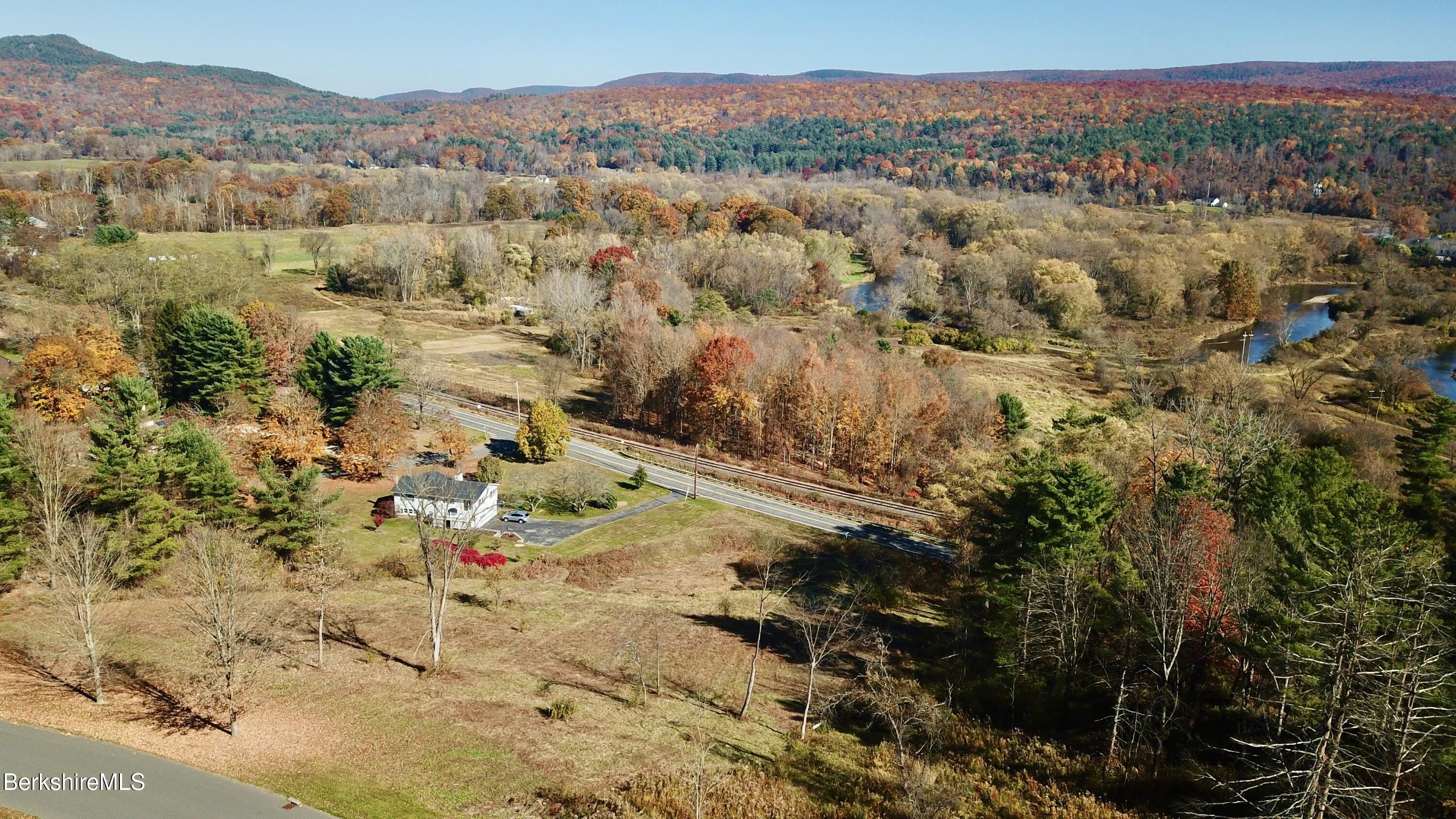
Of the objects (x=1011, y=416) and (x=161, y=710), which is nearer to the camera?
(x=161, y=710)

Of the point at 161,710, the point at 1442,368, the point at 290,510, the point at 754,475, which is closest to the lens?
the point at 161,710

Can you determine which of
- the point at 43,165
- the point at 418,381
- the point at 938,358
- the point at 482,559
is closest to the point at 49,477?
the point at 482,559

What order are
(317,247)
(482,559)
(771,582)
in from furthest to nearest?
(317,247) < (771,582) < (482,559)

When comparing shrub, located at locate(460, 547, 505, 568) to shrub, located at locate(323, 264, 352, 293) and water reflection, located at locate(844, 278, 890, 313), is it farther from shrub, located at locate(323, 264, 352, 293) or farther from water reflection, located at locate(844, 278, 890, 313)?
shrub, located at locate(323, 264, 352, 293)

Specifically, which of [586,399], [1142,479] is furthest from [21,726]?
[586,399]

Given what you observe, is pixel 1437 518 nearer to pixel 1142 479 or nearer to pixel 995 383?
pixel 1142 479

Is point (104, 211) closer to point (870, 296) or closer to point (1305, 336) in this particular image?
point (870, 296)
